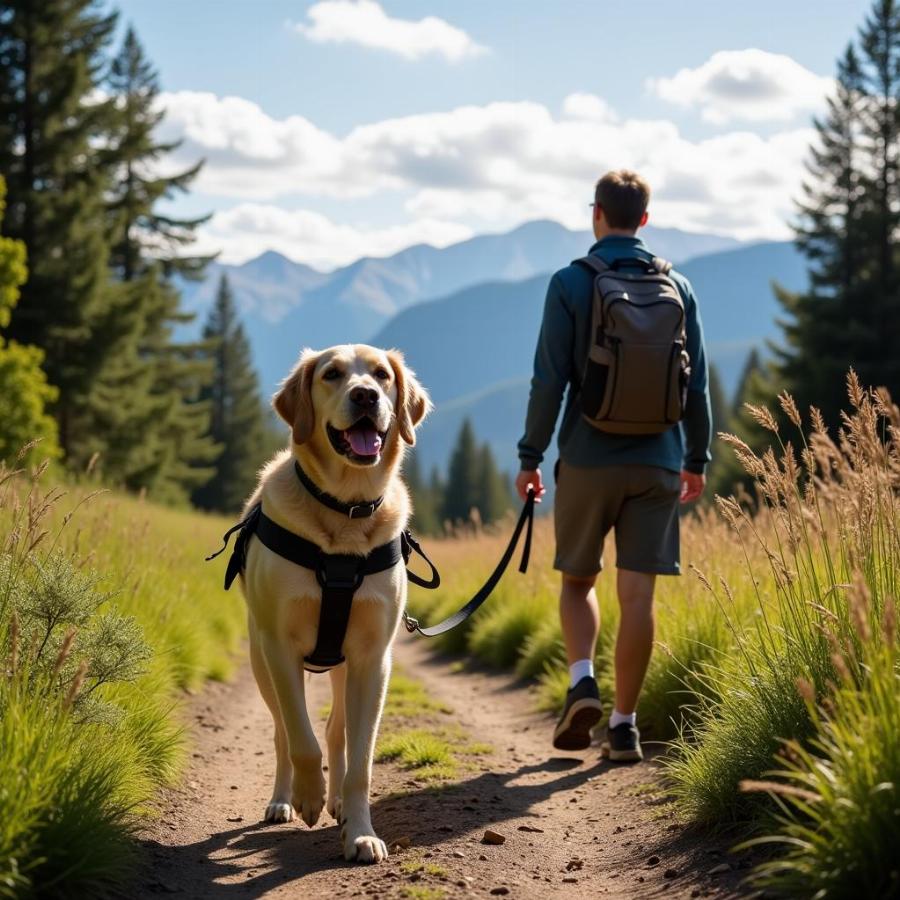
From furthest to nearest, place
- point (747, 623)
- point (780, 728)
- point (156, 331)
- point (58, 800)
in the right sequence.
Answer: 1. point (156, 331)
2. point (747, 623)
3. point (780, 728)
4. point (58, 800)

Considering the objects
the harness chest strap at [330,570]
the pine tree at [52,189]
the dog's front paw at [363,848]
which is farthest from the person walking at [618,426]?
the pine tree at [52,189]

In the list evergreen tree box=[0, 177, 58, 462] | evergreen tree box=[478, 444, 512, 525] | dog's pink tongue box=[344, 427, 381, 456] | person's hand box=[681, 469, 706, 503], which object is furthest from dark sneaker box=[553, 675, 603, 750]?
evergreen tree box=[478, 444, 512, 525]

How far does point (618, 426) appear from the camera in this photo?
5.09 metres

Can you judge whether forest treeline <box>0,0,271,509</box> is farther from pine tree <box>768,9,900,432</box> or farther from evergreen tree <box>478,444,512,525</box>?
evergreen tree <box>478,444,512,525</box>

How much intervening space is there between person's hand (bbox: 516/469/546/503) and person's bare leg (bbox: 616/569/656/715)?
0.59 meters

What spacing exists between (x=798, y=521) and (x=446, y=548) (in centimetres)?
1279

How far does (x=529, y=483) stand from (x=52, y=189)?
2518 cm

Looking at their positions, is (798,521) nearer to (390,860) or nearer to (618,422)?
(618,422)

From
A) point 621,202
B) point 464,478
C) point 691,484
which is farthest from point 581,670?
point 464,478

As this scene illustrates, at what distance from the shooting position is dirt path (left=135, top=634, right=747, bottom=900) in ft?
11.5

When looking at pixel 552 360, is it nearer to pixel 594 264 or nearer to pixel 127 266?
pixel 594 264

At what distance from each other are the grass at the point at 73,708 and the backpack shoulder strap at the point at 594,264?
2678mm

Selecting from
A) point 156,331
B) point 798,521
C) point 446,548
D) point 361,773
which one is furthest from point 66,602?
point 156,331

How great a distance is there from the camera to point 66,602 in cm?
410
